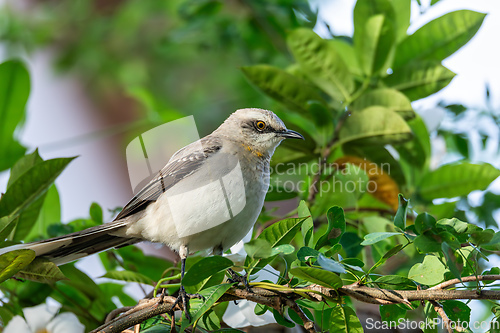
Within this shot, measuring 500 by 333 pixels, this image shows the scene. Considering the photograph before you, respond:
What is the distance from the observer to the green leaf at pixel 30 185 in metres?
1.38

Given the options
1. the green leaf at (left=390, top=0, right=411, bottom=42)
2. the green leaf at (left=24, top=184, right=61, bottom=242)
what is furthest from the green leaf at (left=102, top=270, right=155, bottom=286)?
the green leaf at (left=390, top=0, right=411, bottom=42)

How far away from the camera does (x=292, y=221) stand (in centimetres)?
102

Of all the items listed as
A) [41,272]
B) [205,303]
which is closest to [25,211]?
[41,272]

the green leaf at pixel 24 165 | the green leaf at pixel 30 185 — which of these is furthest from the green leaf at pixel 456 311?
the green leaf at pixel 24 165

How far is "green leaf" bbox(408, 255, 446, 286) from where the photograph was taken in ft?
3.31

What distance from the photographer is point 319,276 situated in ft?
3.14

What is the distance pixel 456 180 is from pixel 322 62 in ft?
2.17

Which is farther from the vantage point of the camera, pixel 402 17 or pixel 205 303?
pixel 402 17

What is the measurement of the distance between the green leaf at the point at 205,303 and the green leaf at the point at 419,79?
117 cm

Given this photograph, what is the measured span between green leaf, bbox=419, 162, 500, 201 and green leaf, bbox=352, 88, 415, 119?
0.32m

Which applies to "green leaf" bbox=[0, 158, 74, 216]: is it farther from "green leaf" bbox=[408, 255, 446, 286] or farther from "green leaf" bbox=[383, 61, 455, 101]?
"green leaf" bbox=[383, 61, 455, 101]

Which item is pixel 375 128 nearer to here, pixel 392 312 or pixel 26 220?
pixel 392 312

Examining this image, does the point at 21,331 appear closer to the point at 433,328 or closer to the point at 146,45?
the point at 433,328

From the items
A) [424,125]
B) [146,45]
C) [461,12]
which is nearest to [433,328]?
Result: [424,125]
